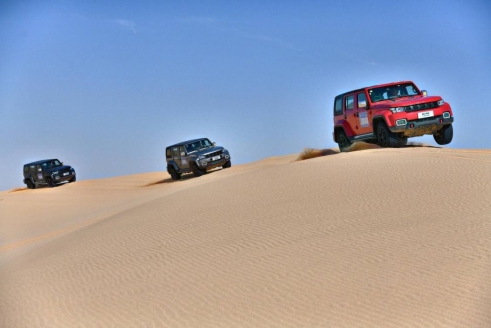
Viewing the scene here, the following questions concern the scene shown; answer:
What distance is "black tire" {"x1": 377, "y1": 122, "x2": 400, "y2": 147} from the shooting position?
15.6 m

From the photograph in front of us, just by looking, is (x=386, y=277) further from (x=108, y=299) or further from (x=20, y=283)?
(x=20, y=283)

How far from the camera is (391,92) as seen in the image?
52.5 feet

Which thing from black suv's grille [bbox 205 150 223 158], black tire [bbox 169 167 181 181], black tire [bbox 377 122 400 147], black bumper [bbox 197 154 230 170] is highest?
black tire [bbox 377 122 400 147]

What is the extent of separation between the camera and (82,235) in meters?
11.6

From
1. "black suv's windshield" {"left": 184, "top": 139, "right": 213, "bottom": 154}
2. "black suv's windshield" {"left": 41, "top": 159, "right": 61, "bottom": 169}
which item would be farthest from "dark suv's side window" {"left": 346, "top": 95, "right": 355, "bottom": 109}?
"black suv's windshield" {"left": 41, "top": 159, "right": 61, "bottom": 169}

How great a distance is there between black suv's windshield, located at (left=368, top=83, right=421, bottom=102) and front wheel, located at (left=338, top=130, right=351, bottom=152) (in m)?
2.05

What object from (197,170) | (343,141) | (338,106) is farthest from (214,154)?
(338,106)

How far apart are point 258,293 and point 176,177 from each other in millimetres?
19918

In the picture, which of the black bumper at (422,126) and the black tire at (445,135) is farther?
the black tire at (445,135)

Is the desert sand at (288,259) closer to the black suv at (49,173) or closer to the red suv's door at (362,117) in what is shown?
the red suv's door at (362,117)

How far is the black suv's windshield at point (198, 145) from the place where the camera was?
24.5m

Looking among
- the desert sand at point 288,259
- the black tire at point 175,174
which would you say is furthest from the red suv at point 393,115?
the black tire at point 175,174

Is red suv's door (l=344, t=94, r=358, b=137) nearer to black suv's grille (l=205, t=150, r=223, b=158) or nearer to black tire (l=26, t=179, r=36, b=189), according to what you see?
black suv's grille (l=205, t=150, r=223, b=158)

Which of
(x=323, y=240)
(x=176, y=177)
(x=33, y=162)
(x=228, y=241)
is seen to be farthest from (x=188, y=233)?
(x=33, y=162)
